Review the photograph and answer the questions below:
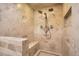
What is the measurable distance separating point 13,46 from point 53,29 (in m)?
0.53

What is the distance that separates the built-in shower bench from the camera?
1373 millimetres

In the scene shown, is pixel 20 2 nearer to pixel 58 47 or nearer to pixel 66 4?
pixel 66 4

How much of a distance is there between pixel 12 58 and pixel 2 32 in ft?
1.13

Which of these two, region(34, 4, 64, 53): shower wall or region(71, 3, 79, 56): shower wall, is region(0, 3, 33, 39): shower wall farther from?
region(71, 3, 79, 56): shower wall

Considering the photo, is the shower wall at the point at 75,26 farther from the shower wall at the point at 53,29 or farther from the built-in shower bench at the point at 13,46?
the built-in shower bench at the point at 13,46

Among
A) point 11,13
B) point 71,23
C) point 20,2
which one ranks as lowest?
point 71,23

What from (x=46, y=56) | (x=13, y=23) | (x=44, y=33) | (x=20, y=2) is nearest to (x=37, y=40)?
(x=44, y=33)

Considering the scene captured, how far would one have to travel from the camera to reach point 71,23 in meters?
1.36

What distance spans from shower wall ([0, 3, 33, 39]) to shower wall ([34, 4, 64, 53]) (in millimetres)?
84

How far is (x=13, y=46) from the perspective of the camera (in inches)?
55.5

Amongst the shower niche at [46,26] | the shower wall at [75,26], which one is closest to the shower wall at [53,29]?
the shower niche at [46,26]

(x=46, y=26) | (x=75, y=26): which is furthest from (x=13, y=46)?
(x=75, y=26)

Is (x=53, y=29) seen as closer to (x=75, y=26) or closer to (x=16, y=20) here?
(x=75, y=26)

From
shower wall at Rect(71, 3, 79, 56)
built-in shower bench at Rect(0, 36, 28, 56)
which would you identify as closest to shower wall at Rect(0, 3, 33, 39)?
built-in shower bench at Rect(0, 36, 28, 56)
